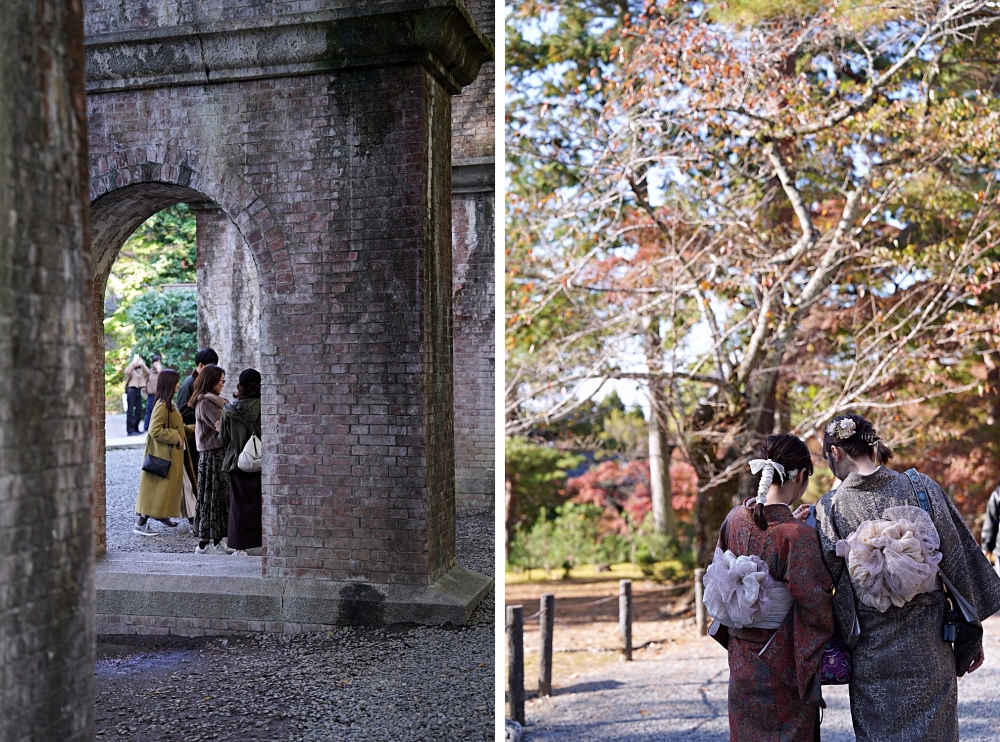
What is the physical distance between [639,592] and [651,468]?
5.27 feet

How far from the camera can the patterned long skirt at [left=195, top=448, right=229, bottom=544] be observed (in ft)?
23.8

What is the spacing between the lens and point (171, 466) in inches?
331

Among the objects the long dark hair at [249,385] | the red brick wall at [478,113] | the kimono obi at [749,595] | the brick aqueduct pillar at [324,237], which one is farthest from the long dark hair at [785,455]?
the red brick wall at [478,113]

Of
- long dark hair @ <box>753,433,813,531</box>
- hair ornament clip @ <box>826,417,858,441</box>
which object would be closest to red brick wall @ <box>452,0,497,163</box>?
hair ornament clip @ <box>826,417,858,441</box>

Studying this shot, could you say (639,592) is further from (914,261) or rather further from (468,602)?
(468,602)

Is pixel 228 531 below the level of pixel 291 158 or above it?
below

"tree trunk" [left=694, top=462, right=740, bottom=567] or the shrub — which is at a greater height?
"tree trunk" [left=694, top=462, right=740, bottom=567]

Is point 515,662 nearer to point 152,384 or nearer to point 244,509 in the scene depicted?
point 244,509

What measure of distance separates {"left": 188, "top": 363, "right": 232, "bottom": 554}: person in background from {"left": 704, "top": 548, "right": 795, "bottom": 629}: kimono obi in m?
4.50

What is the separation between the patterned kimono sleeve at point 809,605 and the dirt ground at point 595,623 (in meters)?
5.18

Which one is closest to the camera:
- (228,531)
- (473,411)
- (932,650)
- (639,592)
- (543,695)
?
(932,650)

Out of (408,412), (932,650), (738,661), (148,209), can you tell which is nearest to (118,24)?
(148,209)

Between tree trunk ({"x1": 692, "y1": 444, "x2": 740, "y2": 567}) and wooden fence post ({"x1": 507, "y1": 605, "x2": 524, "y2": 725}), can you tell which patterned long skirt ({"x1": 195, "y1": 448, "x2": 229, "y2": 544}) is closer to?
wooden fence post ({"x1": 507, "y1": 605, "x2": 524, "y2": 725})

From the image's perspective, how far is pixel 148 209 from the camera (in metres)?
7.20
